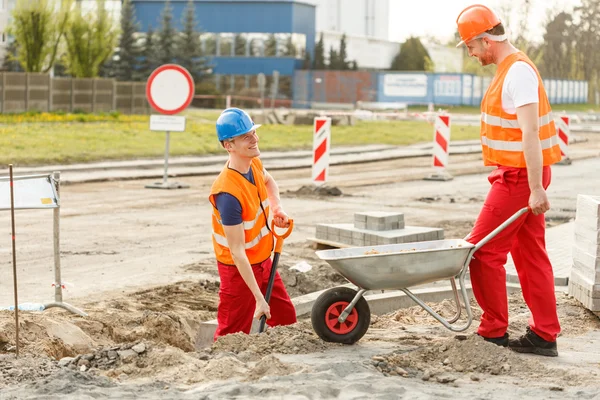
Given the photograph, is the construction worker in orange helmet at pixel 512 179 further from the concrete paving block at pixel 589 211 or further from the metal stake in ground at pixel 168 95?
the metal stake in ground at pixel 168 95

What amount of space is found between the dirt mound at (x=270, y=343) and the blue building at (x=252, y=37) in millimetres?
63790

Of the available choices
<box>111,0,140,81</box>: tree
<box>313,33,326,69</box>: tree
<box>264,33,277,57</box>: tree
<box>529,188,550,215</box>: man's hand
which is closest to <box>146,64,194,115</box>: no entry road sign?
<box>529,188,550,215</box>: man's hand

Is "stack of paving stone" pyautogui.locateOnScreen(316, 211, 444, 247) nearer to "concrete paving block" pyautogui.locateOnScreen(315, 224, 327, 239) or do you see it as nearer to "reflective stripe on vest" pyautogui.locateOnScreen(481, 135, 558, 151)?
"concrete paving block" pyautogui.locateOnScreen(315, 224, 327, 239)

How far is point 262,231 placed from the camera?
6387mm

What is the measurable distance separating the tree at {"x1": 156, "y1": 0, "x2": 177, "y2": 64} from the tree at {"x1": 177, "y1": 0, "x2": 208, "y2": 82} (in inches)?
19.7

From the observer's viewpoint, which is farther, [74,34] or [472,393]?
[74,34]

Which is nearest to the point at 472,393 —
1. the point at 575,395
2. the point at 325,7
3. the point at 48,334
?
the point at 575,395

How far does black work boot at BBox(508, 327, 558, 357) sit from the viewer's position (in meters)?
6.38

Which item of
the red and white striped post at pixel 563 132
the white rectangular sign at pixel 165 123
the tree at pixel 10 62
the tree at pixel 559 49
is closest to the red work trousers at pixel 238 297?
the white rectangular sign at pixel 165 123

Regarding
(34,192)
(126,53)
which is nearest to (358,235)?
(34,192)

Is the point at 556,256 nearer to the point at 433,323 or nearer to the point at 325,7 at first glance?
the point at 433,323

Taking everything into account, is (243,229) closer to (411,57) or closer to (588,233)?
(588,233)

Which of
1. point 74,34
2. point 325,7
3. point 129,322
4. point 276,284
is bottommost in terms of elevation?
point 129,322

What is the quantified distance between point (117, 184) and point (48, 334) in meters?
11.6
